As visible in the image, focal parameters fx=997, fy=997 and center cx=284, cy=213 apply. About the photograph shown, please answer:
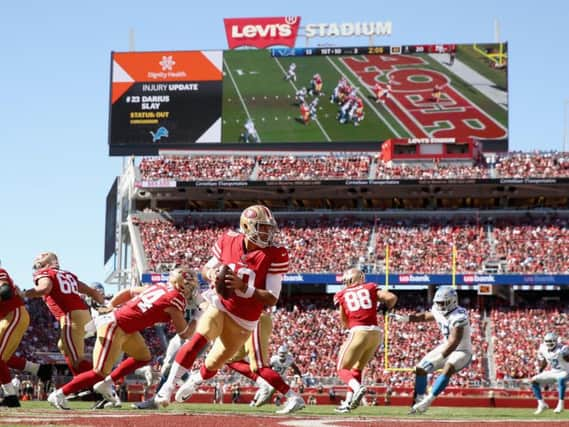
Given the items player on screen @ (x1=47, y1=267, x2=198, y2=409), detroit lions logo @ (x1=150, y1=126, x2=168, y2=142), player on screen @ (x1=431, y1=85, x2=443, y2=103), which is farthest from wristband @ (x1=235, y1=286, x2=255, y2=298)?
player on screen @ (x1=431, y1=85, x2=443, y2=103)

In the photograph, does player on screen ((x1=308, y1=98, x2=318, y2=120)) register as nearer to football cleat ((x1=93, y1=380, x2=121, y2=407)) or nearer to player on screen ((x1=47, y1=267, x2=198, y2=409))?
football cleat ((x1=93, y1=380, x2=121, y2=407))

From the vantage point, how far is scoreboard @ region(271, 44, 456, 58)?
52656 millimetres

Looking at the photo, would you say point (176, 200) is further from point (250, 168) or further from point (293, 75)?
point (293, 75)

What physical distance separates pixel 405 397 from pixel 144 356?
2049 cm

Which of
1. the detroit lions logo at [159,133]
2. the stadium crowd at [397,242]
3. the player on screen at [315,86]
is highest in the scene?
the player on screen at [315,86]

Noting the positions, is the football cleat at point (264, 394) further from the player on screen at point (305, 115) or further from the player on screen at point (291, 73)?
the player on screen at point (291, 73)

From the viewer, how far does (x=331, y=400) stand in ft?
107

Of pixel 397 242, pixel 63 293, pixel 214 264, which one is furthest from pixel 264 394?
pixel 397 242

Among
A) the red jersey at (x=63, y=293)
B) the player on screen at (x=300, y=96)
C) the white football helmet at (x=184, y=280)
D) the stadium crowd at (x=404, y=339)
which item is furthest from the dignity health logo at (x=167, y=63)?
the white football helmet at (x=184, y=280)

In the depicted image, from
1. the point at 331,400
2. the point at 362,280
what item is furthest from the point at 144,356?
the point at 331,400

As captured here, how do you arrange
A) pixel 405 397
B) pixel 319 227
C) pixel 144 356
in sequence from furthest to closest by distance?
1. pixel 319 227
2. pixel 405 397
3. pixel 144 356

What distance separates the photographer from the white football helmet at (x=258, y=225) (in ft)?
33.7

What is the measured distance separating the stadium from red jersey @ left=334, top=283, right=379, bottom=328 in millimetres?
29177

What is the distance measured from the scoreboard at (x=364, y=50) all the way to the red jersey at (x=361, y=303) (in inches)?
1535
